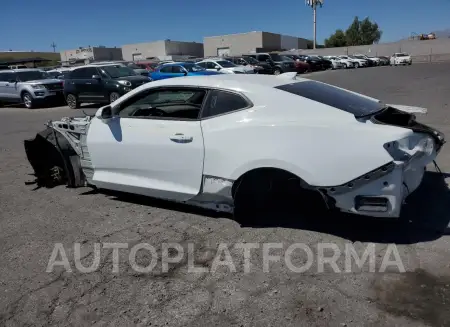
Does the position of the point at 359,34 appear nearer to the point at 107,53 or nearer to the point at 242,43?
the point at 242,43

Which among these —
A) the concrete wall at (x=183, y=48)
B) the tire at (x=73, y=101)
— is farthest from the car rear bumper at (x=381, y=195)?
the concrete wall at (x=183, y=48)

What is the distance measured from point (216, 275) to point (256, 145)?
1189 mm

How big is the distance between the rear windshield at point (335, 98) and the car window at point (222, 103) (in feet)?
1.36

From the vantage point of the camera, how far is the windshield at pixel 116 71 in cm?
1493

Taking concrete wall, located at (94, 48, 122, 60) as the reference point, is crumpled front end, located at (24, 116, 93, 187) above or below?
below

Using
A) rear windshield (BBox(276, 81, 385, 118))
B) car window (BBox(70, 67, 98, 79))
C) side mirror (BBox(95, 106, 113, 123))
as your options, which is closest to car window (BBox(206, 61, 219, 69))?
car window (BBox(70, 67, 98, 79))

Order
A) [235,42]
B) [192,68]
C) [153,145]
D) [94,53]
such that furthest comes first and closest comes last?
1. [235,42]
2. [94,53]
3. [192,68]
4. [153,145]

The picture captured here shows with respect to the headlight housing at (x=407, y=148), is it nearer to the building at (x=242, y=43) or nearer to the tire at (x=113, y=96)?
the tire at (x=113, y=96)

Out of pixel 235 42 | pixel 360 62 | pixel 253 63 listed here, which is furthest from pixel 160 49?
pixel 253 63

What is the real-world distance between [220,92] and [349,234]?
1871 mm

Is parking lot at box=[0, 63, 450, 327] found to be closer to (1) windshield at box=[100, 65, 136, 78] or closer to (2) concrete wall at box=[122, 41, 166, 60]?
(1) windshield at box=[100, 65, 136, 78]

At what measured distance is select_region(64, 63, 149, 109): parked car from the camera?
14320mm

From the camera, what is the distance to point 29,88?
660 inches

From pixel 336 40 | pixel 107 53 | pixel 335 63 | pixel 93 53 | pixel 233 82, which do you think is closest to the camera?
pixel 233 82
